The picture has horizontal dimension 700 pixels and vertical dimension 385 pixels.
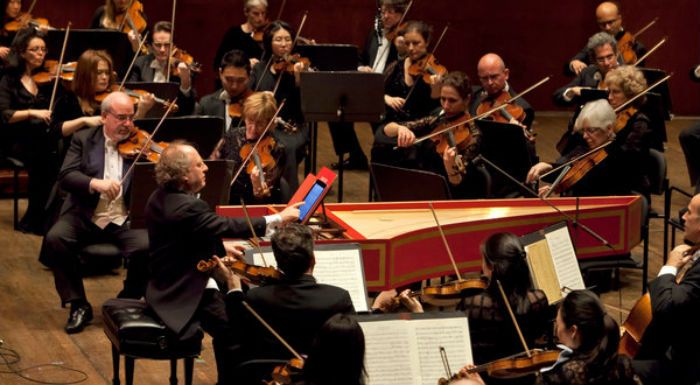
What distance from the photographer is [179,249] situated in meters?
4.67

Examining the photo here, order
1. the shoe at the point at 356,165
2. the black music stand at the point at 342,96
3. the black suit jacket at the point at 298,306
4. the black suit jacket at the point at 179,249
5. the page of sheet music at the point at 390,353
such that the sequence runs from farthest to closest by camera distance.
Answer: the shoe at the point at 356,165, the black music stand at the point at 342,96, the black suit jacket at the point at 179,249, the black suit jacket at the point at 298,306, the page of sheet music at the point at 390,353

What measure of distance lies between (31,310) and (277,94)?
2.20 meters

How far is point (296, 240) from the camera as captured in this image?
13.4 ft

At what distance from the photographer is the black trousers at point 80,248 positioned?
18.5 feet

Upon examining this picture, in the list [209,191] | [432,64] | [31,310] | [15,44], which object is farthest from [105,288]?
[432,64]

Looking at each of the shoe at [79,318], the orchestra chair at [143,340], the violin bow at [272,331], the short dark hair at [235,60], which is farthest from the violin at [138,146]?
the violin bow at [272,331]

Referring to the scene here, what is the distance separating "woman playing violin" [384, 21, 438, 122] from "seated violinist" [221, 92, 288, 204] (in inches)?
52.1

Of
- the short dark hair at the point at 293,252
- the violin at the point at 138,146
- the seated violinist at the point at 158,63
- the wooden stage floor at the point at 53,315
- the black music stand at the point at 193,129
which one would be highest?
the seated violinist at the point at 158,63

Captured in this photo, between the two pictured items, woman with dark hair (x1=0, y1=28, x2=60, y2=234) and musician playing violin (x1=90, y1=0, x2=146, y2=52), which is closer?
woman with dark hair (x1=0, y1=28, x2=60, y2=234)

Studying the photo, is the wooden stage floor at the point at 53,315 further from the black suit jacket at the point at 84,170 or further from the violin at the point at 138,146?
the violin at the point at 138,146

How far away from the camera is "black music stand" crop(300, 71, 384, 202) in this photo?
22.2ft

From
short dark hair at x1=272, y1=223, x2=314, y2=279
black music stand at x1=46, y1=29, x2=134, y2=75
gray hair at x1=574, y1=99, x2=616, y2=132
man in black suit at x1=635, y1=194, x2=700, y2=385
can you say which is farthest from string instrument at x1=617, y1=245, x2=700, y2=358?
black music stand at x1=46, y1=29, x2=134, y2=75

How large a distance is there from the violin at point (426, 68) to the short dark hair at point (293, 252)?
10.6 feet

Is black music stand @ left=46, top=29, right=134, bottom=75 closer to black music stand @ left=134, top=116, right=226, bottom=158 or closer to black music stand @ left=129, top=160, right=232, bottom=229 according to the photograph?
black music stand @ left=134, top=116, right=226, bottom=158
